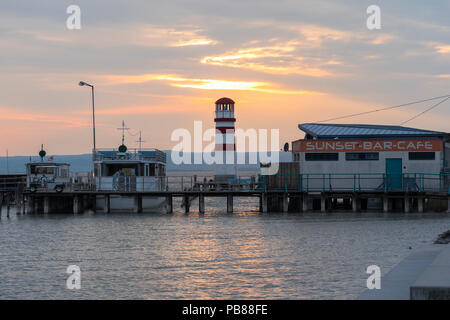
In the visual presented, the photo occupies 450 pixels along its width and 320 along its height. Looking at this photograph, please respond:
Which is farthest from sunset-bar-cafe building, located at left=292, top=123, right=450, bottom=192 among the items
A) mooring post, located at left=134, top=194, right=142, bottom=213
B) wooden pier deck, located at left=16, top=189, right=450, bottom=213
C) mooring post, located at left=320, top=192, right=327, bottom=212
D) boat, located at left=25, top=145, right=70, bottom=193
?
boat, located at left=25, top=145, right=70, bottom=193

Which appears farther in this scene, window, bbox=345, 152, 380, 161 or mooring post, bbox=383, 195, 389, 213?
mooring post, bbox=383, 195, 389, 213

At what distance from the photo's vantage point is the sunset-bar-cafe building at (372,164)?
45750 mm

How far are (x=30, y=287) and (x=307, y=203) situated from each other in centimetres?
2961

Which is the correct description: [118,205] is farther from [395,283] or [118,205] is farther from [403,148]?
[395,283]

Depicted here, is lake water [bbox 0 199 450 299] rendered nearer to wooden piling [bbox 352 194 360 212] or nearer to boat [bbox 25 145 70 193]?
wooden piling [bbox 352 194 360 212]

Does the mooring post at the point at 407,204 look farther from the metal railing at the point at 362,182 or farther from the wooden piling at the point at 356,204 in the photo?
the wooden piling at the point at 356,204

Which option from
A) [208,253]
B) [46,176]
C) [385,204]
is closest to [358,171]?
[385,204]

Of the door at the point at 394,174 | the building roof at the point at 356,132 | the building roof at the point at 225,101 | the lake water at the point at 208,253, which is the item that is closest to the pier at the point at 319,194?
the door at the point at 394,174

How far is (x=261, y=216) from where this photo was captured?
155ft

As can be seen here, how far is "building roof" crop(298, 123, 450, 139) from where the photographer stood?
156ft

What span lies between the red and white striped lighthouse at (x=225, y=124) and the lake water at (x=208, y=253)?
12671 mm
